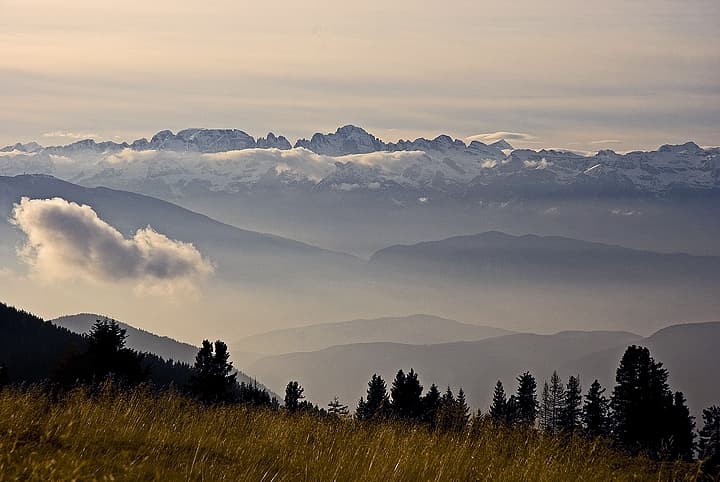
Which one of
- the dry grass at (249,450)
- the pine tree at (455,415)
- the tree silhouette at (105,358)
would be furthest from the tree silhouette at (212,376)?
the dry grass at (249,450)

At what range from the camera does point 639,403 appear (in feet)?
108

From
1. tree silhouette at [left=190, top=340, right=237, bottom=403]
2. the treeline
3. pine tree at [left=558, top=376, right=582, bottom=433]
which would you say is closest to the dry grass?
the treeline

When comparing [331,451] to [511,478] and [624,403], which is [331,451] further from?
[624,403]

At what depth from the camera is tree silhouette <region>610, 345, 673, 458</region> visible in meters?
32.9

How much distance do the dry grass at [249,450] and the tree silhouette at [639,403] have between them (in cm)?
1706

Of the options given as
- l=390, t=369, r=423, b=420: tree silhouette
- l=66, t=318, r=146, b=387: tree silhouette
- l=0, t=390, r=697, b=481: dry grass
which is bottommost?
l=0, t=390, r=697, b=481: dry grass

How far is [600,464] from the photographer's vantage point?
12.7 meters

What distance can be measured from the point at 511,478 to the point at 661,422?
2642 cm

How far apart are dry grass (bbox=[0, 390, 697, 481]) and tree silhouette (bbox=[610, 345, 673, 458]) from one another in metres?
17.1

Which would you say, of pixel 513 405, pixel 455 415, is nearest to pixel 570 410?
pixel 513 405

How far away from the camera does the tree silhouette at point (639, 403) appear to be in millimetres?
32938

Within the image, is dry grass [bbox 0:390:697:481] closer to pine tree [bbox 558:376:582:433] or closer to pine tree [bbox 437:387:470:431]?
pine tree [bbox 437:387:470:431]

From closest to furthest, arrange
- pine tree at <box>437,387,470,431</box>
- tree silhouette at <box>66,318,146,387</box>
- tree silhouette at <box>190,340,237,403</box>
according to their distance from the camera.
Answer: pine tree at <box>437,387,470,431</box>
tree silhouette at <box>66,318,146,387</box>
tree silhouette at <box>190,340,237,403</box>

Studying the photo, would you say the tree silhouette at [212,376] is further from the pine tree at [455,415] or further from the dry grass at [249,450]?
the dry grass at [249,450]
